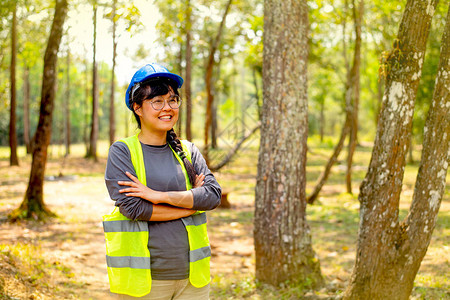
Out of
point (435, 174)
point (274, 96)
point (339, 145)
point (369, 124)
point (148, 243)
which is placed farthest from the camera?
point (369, 124)

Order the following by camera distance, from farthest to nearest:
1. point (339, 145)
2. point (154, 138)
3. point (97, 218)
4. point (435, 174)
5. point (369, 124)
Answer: point (369, 124) → point (339, 145) → point (97, 218) → point (435, 174) → point (154, 138)

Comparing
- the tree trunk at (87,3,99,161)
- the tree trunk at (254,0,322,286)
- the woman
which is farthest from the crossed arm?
the tree trunk at (87,3,99,161)

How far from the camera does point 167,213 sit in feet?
8.03

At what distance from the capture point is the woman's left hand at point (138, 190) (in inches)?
93.6

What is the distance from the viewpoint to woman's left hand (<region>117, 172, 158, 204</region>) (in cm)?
238

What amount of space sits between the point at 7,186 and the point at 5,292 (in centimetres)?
971

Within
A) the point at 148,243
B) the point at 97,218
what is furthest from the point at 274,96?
the point at 97,218

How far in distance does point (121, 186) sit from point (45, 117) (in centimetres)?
650

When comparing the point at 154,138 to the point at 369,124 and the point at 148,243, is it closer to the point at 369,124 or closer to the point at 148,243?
the point at 148,243

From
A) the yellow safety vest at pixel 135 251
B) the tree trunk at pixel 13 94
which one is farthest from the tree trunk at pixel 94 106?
the yellow safety vest at pixel 135 251

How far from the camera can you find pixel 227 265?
653 cm

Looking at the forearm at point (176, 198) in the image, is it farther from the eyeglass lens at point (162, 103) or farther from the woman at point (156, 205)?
the eyeglass lens at point (162, 103)

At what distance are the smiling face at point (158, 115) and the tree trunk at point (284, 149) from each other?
279 cm

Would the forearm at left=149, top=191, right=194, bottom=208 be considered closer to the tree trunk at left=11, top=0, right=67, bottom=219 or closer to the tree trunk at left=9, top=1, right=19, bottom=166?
the tree trunk at left=11, top=0, right=67, bottom=219
